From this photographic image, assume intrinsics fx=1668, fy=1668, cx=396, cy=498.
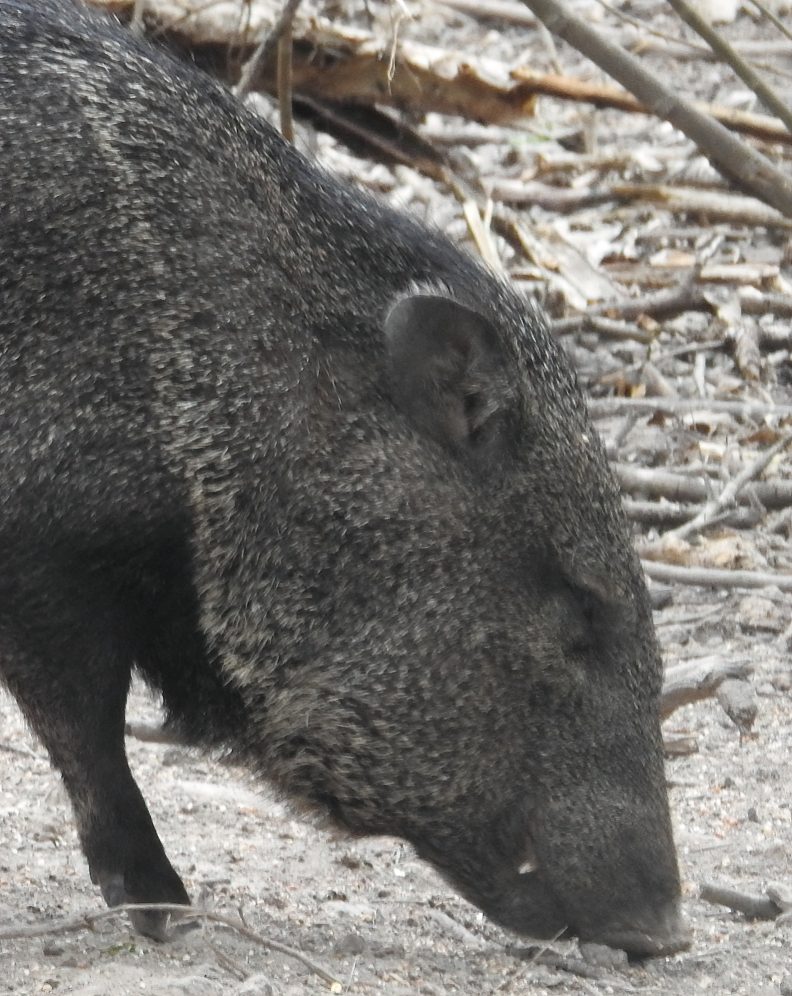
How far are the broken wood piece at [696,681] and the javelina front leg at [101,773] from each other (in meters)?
1.43

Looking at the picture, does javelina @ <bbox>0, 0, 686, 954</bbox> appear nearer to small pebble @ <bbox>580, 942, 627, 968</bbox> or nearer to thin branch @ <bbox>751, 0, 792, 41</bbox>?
small pebble @ <bbox>580, 942, 627, 968</bbox>

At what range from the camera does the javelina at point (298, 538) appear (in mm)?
3453

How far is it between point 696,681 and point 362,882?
1.02 m

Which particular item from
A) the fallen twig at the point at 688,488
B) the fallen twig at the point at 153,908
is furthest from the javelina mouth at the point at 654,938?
the fallen twig at the point at 688,488

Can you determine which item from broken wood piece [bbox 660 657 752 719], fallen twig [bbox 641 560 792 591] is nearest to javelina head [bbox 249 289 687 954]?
broken wood piece [bbox 660 657 752 719]

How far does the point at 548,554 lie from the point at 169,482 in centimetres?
85

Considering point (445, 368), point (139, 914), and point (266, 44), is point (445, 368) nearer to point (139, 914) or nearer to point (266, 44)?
point (139, 914)

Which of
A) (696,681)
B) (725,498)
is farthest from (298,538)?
(725,498)

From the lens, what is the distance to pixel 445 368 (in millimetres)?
3604

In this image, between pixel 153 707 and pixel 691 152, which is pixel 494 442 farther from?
pixel 691 152

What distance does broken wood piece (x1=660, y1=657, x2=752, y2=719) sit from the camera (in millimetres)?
4410

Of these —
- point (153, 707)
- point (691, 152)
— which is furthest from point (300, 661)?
point (691, 152)

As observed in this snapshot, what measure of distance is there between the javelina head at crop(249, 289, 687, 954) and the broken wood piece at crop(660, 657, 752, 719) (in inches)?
29.5

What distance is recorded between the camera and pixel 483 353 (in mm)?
3588
